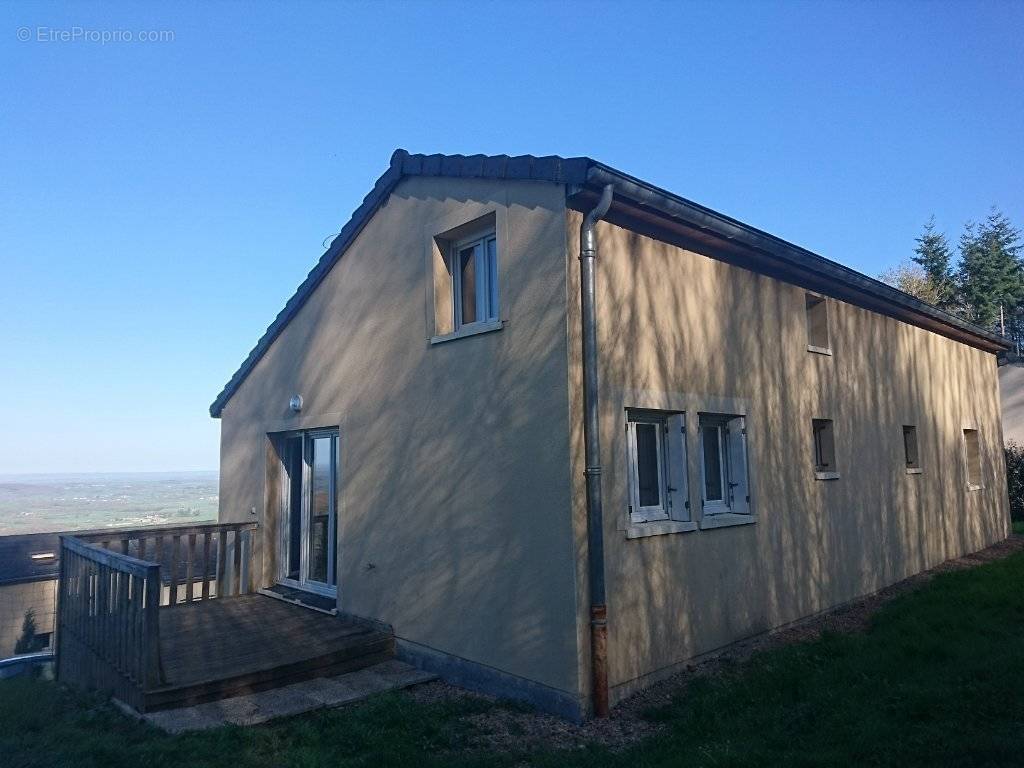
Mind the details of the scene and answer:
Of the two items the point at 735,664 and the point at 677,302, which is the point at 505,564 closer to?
the point at 735,664

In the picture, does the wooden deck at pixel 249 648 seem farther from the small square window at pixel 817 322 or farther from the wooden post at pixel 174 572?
the small square window at pixel 817 322

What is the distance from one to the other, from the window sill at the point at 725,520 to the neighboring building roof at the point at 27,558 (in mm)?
21072

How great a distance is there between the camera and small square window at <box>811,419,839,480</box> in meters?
9.05

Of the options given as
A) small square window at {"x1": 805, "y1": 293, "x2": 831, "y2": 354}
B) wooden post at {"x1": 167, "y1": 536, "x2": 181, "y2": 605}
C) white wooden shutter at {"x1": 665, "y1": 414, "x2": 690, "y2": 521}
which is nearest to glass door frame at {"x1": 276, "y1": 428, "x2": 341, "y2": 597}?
wooden post at {"x1": 167, "y1": 536, "x2": 181, "y2": 605}

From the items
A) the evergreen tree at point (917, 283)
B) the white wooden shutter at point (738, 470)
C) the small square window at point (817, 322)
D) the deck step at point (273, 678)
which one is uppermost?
the evergreen tree at point (917, 283)

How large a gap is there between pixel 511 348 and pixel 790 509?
420 cm

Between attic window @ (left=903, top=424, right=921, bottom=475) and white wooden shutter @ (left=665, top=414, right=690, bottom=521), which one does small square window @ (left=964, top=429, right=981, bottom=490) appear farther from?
white wooden shutter @ (left=665, top=414, right=690, bottom=521)

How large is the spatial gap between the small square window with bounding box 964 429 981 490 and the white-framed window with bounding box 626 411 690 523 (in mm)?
9869

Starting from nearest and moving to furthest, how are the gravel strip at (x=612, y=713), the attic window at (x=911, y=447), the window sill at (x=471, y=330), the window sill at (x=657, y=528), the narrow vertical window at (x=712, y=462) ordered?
the gravel strip at (x=612, y=713) < the window sill at (x=657, y=528) < the window sill at (x=471, y=330) < the narrow vertical window at (x=712, y=462) < the attic window at (x=911, y=447)

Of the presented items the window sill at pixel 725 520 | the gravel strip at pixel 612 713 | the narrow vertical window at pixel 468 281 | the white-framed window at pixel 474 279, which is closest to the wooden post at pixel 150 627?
the gravel strip at pixel 612 713

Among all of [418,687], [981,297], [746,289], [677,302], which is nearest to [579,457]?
[677,302]

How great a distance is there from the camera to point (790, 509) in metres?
8.00

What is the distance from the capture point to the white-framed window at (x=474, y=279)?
6754mm

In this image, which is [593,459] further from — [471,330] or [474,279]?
[474,279]
